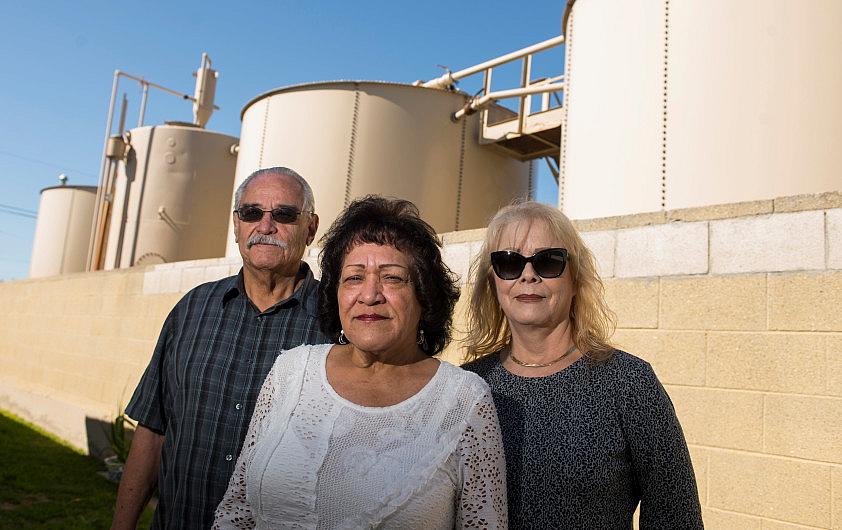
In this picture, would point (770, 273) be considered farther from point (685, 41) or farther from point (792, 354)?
point (685, 41)

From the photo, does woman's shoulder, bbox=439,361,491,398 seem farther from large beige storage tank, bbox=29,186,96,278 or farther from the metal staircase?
large beige storage tank, bbox=29,186,96,278

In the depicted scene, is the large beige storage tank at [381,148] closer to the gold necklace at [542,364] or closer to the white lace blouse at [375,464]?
the gold necklace at [542,364]

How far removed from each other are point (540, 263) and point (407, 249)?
464mm

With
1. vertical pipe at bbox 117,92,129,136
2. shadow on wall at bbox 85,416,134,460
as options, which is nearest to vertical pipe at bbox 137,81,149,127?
vertical pipe at bbox 117,92,129,136

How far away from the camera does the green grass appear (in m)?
5.30

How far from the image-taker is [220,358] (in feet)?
7.11

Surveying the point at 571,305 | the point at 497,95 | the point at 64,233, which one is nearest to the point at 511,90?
the point at 497,95

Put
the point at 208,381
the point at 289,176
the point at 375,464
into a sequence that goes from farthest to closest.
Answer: the point at 289,176 → the point at 208,381 → the point at 375,464

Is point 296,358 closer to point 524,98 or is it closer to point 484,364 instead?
point 484,364

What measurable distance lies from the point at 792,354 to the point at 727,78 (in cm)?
184

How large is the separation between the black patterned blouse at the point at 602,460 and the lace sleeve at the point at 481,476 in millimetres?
171

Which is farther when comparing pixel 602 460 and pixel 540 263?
pixel 540 263

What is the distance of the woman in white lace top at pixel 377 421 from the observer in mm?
1441

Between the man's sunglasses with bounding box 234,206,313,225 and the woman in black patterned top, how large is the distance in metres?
0.80
